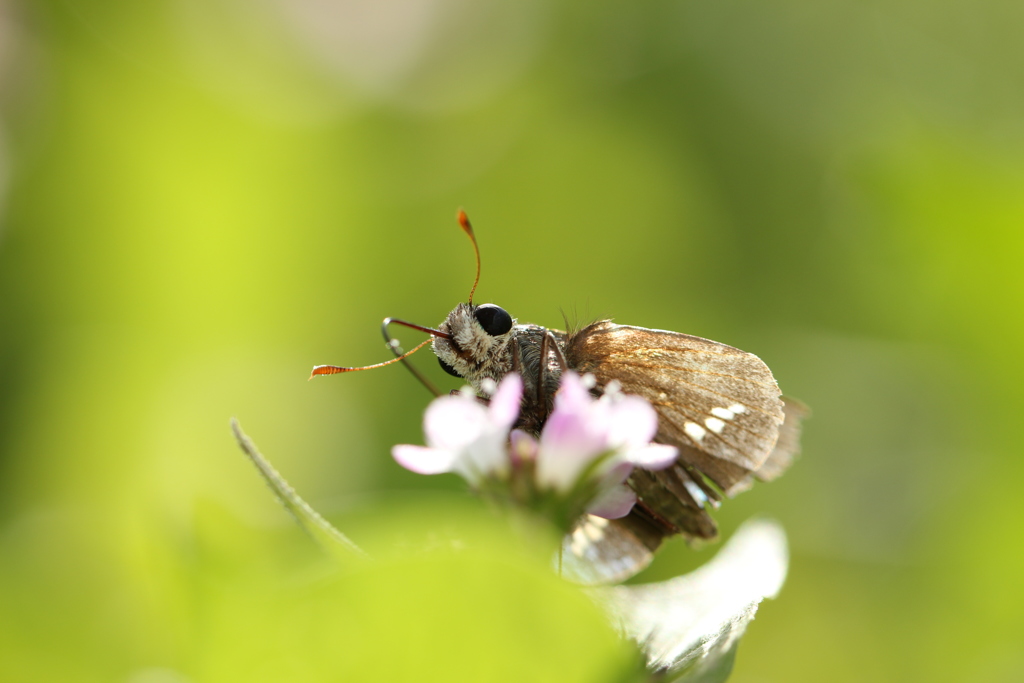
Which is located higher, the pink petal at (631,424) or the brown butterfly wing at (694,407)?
the pink petal at (631,424)

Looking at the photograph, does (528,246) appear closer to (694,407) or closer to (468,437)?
(694,407)

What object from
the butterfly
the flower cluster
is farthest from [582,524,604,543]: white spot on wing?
the flower cluster

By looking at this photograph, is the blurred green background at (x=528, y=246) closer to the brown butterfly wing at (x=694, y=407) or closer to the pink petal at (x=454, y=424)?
the brown butterfly wing at (x=694, y=407)

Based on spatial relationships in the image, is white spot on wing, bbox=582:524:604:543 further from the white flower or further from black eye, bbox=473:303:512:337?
the white flower

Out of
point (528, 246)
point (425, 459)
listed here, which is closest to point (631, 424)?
point (425, 459)

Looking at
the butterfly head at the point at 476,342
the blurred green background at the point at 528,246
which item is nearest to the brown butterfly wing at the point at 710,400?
the butterfly head at the point at 476,342
